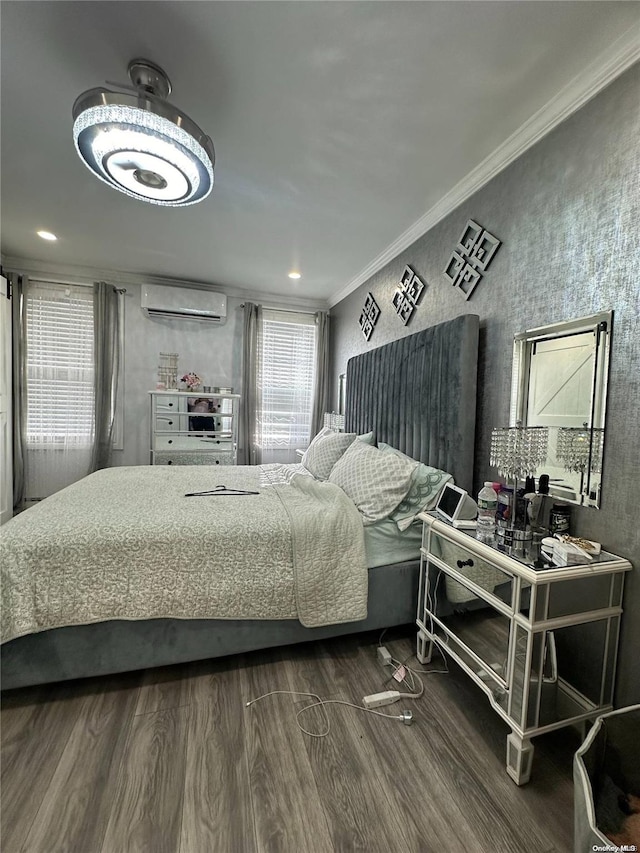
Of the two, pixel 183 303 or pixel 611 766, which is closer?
pixel 611 766

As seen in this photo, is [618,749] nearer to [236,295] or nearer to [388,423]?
[388,423]

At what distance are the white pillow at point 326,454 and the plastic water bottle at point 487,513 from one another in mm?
1345

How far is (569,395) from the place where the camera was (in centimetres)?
146

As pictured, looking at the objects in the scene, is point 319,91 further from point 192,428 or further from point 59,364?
point 59,364

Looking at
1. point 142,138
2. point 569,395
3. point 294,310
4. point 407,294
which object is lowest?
point 569,395

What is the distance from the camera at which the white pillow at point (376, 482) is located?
6.14ft

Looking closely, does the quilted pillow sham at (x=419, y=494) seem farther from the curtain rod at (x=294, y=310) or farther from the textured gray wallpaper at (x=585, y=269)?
the curtain rod at (x=294, y=310)

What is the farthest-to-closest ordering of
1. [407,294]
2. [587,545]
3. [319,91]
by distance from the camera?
[407,294] → [319,91] → [587,545]

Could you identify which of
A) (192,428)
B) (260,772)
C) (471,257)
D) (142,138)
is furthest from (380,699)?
(192,428)

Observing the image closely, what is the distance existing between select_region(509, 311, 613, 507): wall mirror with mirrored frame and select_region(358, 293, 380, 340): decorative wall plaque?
66.4 inches

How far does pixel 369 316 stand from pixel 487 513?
2.36m

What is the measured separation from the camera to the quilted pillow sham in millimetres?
1843

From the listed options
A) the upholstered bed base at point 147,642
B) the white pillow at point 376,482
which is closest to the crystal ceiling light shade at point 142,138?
the white pillow at point 376,482

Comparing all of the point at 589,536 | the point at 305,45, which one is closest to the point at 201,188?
the point at 305,45
